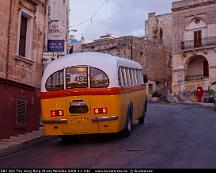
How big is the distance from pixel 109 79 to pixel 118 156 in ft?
12.1

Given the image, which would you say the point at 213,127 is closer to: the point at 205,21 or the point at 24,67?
the point at 24,67

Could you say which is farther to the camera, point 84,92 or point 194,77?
point 194,77

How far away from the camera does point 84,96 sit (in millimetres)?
14641

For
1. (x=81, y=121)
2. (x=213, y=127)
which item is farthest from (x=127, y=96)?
(x=213, y=127)

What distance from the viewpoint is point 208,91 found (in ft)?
169

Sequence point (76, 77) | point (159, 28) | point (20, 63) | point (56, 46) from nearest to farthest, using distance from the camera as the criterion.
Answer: point (76, 77), point (20, 63), point (56, 46), point (159, 28)

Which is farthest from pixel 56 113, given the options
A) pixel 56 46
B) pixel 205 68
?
pixel 205 68

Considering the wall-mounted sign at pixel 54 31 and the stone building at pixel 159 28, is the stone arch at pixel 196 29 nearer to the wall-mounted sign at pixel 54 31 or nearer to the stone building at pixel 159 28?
the stone building at pixel 159 28

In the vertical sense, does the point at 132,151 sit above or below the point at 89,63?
below

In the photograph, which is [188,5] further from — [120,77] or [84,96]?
[84,96]

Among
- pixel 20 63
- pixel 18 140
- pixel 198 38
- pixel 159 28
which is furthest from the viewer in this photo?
pixel 159 28

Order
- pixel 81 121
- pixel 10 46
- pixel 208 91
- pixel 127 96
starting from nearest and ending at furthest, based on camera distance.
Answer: pixel 81 121, pixel 127 96, pixel 10 46, pixel 208 91

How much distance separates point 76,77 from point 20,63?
4.35 metres

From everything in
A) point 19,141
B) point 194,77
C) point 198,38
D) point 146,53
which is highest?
point 198,38
